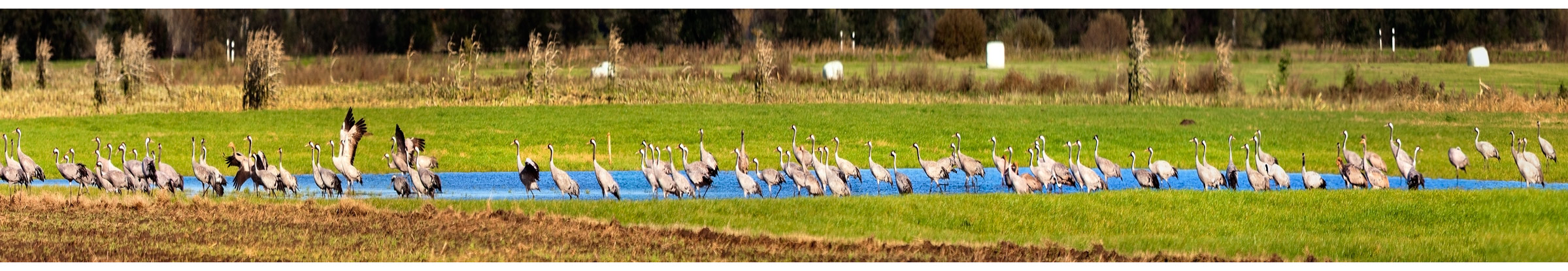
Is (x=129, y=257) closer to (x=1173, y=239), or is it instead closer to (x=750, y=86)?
(x=1173, y=239)

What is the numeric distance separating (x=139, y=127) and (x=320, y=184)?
6630 mm

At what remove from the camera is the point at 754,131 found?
20.5 metres

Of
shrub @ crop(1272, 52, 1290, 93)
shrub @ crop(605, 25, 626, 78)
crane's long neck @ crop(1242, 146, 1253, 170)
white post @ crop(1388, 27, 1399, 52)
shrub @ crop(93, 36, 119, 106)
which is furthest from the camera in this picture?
shrub @ crop(1272, 52, 1290, 93)

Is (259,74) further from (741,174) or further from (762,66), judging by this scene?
(741,174)

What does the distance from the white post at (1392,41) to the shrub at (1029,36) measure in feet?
45.7

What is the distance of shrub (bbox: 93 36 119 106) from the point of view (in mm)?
24141

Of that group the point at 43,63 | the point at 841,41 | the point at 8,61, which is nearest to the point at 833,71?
the point at 841,41

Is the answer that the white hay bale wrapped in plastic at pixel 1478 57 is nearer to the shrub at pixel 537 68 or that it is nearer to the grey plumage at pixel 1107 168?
the grey plumage at pixel 1107 168

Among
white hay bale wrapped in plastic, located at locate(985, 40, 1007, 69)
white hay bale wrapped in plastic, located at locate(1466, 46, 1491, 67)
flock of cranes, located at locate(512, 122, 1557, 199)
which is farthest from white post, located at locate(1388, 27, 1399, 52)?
white hay bale wrapped in plastic, located at locate(985, 40, 1007, 69)

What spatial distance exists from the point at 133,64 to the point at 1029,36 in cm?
2284

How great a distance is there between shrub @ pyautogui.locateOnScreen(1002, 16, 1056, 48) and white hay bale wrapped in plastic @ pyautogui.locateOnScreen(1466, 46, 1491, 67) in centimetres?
1698

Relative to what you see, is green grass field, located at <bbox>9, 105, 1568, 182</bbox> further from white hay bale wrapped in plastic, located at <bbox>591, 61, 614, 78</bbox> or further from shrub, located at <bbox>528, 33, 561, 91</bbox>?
white hay bale wrapped in plastic, located at <bbox>591, 61, 614, 78</bbox>

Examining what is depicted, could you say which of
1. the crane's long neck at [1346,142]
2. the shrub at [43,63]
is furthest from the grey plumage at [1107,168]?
the shrub at [43,63]

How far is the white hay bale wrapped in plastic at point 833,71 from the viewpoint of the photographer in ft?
94.6
